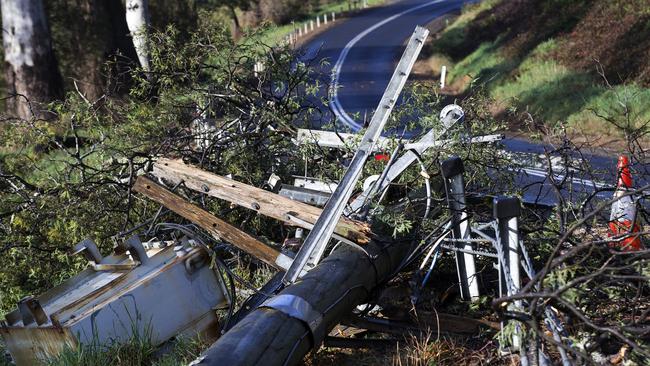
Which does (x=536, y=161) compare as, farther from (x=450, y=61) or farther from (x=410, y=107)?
(x=450, y=61)

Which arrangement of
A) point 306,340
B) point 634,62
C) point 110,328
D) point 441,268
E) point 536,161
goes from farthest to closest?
point 634,62
point 536,161
point 441,268
point 110,328
point 306,340

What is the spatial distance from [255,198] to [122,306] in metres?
1.36

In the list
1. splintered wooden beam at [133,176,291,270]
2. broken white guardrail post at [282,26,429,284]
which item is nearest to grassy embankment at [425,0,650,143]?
splintered wooden beam at [133,176,291,270]

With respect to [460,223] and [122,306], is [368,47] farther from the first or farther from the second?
[122,306]

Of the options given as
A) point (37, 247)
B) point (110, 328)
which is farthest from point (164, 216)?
point (110, 328)

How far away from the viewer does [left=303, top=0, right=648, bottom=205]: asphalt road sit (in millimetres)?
23719

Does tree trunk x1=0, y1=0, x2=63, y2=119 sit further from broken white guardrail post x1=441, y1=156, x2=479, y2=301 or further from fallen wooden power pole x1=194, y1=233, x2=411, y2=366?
broken white guardrail post x1=441, y1=156, x2=479, y2=301

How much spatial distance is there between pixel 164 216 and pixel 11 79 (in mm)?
10777

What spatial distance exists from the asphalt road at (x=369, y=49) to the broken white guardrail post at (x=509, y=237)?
4.83 meters

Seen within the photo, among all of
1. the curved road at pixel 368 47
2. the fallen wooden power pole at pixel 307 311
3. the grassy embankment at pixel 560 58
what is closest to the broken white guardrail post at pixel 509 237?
the fallen wooden power pole at pixel 307 311

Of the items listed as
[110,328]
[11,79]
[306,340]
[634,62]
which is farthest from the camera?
[634,62]

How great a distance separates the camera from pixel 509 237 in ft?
14.5

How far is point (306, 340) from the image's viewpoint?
426cm

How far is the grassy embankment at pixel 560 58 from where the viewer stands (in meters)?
18.1
